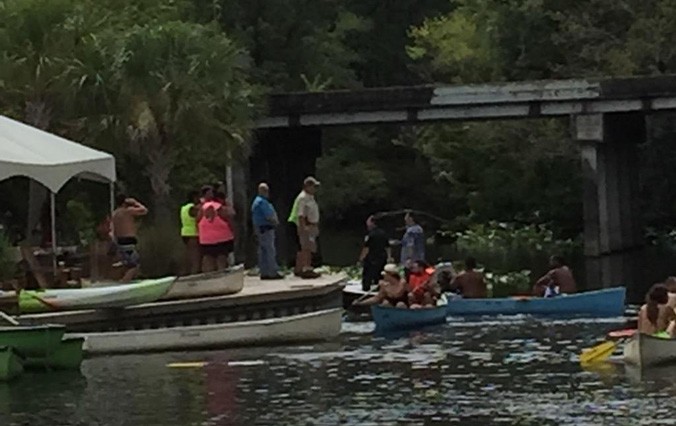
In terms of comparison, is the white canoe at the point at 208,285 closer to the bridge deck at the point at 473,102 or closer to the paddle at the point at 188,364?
the paddle at the point at 188,364

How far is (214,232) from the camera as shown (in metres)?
33.6

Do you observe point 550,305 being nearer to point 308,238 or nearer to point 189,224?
point 308,238

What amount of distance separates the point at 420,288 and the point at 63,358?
8.75m

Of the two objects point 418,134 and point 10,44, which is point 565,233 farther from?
point 10,44

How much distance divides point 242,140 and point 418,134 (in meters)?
28.4

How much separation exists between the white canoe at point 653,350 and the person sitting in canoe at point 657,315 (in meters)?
0.36

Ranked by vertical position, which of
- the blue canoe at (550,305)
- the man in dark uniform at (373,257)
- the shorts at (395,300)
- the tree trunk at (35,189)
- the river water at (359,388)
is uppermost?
the tree trunk at (35,189)

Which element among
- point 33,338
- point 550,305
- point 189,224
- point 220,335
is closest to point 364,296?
point 550,305

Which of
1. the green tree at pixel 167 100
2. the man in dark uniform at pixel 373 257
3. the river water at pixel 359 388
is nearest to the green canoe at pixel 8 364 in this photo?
the river water at pixel 359 388

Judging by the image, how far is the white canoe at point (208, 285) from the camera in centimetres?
3064

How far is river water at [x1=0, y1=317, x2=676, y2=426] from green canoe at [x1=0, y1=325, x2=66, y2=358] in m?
0.36

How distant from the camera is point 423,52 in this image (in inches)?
3027

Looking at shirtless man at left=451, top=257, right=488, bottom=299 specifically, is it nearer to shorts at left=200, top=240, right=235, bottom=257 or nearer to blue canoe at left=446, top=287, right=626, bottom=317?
blue canoe at left=446, top=287, right=626, bottom=317

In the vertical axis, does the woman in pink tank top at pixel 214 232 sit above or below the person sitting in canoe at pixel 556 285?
above
